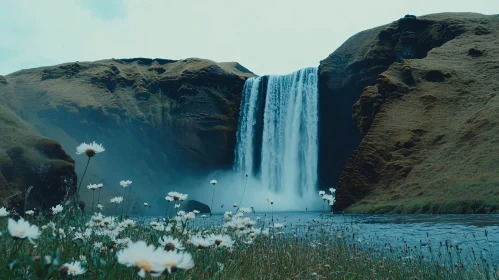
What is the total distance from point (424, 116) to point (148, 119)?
46407mm

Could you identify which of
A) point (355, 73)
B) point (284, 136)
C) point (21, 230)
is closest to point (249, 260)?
point (21, 230)

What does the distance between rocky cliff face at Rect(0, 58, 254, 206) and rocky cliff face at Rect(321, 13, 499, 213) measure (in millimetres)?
21306

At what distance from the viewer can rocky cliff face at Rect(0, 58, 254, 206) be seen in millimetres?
66125

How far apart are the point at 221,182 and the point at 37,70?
5236 cm

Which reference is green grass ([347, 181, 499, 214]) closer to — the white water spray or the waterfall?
the white water spray

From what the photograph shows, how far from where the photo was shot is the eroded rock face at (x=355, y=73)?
55125 millimetres

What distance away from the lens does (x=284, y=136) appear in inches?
2106

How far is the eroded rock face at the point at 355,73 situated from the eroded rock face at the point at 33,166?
32820mm

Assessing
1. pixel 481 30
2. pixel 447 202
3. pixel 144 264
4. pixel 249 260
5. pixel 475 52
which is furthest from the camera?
pixel 481 30

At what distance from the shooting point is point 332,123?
56.3 m

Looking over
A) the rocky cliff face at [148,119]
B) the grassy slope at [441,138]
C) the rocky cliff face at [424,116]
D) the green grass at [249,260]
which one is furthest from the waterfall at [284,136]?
the green grass at [249,260]

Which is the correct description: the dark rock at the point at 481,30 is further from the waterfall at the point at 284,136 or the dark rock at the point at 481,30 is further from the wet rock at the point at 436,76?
the waterfall at the point at 284,136

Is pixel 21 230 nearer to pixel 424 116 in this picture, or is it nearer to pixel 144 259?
pixel 144 259

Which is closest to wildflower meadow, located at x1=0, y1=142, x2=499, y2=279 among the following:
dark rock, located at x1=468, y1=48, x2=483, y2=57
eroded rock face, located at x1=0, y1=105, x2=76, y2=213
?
eroded rock face, located at x1=0, y1=105, x2=76, y2=213
